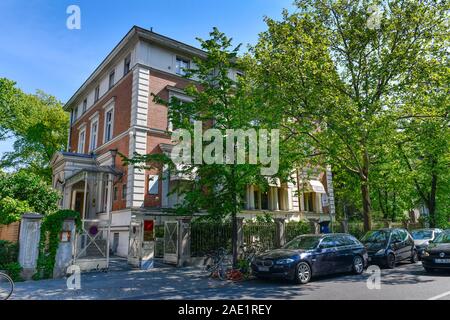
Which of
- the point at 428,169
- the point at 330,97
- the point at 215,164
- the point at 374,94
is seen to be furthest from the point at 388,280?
the point at 428,169

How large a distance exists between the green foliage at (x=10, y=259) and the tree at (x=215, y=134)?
15.4 ft

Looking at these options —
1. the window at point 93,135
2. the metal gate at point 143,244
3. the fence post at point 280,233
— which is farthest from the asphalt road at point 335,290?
the window at point 93,135

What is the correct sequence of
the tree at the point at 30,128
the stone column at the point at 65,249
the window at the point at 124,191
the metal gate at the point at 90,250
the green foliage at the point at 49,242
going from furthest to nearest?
the tree at the point at 30,128
the window at the point at 124,191
the metal gate at the point at 90,250
the stone column at the point at 65,249
the green foliage at the point at 49,242

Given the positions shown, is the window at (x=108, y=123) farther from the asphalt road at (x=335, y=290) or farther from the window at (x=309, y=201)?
the window at (x=309, y=201)

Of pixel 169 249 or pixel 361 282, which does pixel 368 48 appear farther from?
pixel 169 249

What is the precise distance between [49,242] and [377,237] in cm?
1389

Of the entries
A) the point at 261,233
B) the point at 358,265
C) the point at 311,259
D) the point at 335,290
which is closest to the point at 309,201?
the point at 261,233

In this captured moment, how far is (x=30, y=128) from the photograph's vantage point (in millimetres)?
30500

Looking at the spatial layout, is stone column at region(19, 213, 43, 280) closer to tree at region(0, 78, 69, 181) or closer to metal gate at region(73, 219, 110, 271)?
metal gate at region(73, 219, 110, 271)

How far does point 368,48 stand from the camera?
16203mm

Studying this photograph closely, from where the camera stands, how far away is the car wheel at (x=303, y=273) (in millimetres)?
10234

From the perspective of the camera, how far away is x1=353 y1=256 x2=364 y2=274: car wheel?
39.7ft

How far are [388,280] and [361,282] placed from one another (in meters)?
1.12

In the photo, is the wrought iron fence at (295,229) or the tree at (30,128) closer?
the wrought iron fence at (295,229)
